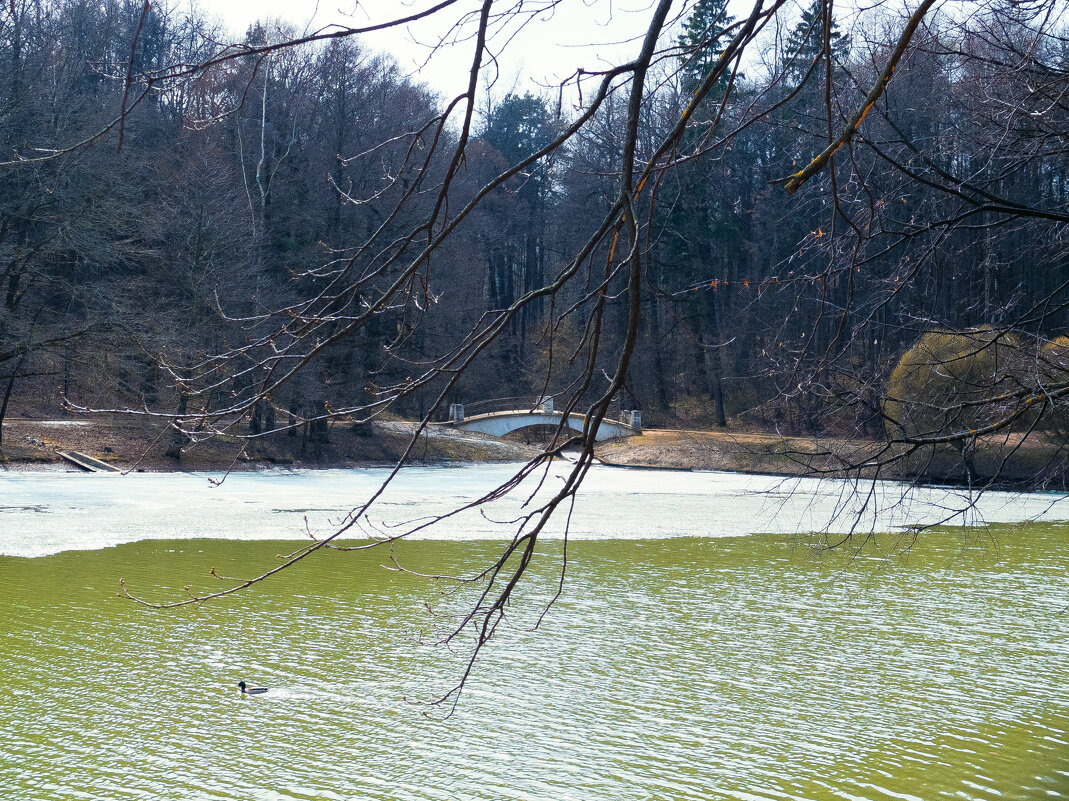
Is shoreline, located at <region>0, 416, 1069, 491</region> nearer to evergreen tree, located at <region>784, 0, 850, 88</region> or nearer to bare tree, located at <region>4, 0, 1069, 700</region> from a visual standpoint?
bare tree, located at <region>4, 0, 1069, 700</region>

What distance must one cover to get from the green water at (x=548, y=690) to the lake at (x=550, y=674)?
28 mm

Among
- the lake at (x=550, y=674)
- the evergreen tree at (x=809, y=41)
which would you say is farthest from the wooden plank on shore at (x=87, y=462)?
the evergreen tree at (x=809, y=41)

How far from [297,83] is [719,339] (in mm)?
20099

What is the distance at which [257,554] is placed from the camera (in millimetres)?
14000

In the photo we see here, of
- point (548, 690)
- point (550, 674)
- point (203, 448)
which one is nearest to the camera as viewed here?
point (548, 690)

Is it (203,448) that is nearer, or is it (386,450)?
(203,448)

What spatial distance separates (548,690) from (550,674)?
1.49ft

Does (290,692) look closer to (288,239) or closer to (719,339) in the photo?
(288,239)

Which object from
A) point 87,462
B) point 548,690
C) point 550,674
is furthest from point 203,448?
point 548,690

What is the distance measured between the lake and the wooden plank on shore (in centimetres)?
950

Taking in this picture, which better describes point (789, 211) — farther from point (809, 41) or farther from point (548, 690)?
point (548, 690)

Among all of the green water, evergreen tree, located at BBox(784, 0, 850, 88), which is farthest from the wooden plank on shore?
evergreen tree, located at BBox(784, 0, 850, 88)

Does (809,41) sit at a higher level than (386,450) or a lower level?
higher

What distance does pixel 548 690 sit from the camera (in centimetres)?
815
